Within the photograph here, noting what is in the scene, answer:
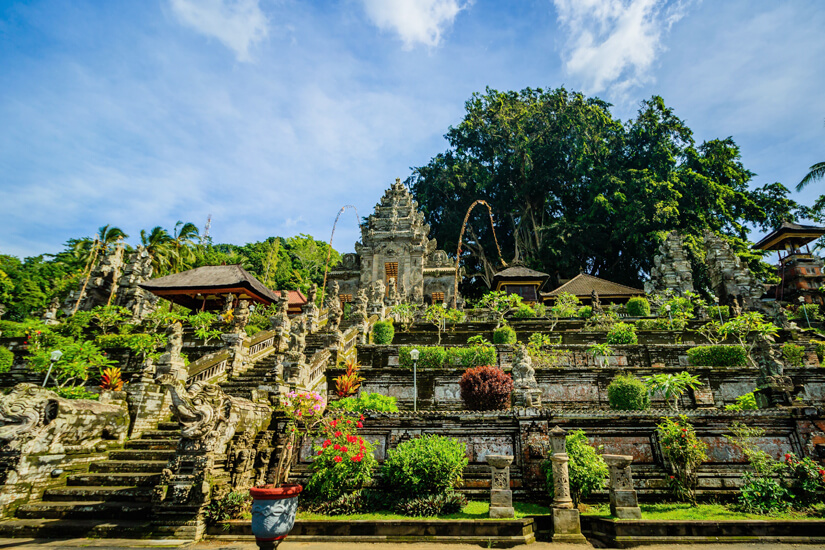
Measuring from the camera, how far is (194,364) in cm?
1194

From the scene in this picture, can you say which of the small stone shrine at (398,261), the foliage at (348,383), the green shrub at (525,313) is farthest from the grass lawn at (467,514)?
the small stone shrine at (398,261)

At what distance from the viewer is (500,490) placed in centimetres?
652

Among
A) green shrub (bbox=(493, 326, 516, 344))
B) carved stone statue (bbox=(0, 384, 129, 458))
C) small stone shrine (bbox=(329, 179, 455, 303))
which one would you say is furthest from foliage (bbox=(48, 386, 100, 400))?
small stone shrine (bbox=(329, 179, 455, 303))

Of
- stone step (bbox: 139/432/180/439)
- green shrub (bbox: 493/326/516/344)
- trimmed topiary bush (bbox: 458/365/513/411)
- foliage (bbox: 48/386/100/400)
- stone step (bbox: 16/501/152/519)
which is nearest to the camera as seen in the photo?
stone step (bbox: 16/501/152/519)

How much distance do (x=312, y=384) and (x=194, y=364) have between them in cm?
365

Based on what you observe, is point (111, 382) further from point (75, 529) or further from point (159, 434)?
point (75, 529)

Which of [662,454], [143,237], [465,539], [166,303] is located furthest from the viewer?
[143,237]

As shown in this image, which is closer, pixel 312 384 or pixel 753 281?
pixel 312 384

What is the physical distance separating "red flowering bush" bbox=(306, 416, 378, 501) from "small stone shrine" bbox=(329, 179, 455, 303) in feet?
77.9

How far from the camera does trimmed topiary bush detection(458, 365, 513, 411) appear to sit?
9344mm

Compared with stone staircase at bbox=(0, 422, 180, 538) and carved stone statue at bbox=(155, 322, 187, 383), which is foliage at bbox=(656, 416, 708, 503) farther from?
carved stone statue at bbox=(155, 322, 187, 383)

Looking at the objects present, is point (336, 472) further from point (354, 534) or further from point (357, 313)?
point (357, 313)

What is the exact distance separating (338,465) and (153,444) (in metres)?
4.31

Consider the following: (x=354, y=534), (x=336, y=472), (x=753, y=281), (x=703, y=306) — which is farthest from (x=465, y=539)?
(x=753, y=281)
